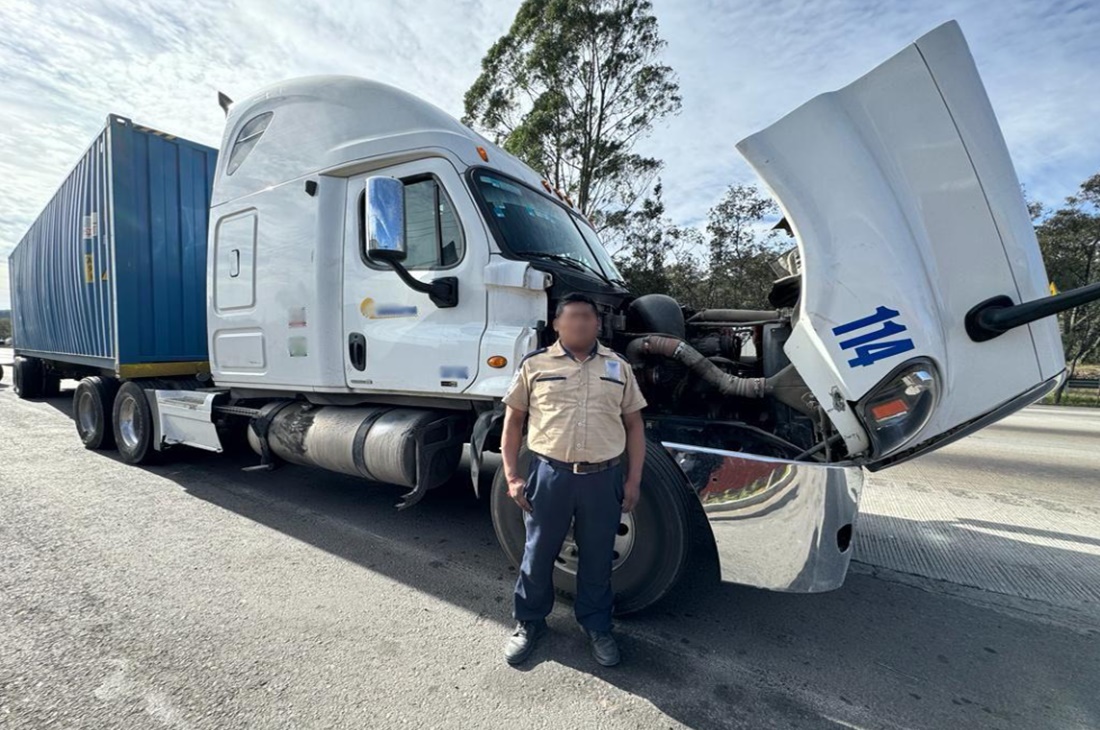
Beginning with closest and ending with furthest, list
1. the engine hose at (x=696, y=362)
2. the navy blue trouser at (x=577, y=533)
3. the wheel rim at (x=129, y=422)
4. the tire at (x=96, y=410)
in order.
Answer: the navy blue trouser at (x=577, y=533), the engine hose at (x=696, y=362), the wheel rim at (x=129, y=422), the tire at (x=96, y=410)

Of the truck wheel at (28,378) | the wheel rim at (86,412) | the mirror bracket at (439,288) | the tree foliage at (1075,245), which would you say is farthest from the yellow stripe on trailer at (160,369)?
the tree foliage at (1075,245)

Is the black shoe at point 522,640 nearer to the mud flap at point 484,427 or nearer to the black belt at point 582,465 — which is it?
the black belt at point 582,465

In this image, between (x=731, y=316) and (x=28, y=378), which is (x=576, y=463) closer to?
(x=731, y=316)

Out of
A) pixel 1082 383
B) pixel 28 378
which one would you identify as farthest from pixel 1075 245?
pixel 28 378

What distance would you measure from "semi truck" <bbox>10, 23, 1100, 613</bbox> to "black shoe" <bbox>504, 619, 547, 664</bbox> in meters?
0.37

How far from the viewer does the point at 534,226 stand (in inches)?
142

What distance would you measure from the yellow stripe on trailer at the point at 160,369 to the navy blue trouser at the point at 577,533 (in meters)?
4.92

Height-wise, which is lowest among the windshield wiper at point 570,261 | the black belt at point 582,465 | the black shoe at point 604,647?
the black shoe at point 604,647

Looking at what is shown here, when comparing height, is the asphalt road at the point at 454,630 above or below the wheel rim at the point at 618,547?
below

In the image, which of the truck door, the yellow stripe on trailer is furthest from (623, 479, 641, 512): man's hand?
the yellow stripe on trailer

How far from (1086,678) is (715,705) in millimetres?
1766

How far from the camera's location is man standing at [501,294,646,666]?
7.88 ft

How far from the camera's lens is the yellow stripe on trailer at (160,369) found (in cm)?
533

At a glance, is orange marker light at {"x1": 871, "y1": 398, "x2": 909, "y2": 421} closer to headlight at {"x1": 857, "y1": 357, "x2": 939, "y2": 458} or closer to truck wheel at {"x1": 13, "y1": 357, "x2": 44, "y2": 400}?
headlight at {"x1": 857, "y1": 357, "x2": 939, "y2": 458}
